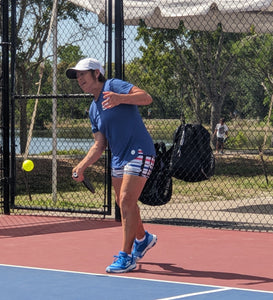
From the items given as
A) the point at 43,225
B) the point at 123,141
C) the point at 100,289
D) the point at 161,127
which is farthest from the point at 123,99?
the point at 161,127

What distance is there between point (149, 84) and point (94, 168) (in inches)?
488

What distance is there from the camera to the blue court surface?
586 centimetres

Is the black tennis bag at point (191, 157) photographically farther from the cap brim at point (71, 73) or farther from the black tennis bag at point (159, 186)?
the cap brim at point (71, 73)

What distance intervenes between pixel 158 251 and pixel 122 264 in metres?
1.36

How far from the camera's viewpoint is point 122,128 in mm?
6656

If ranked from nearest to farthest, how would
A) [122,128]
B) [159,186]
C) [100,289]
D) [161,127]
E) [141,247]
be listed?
[100,289] < [122,128] < [141,247] < [159,186] < [161,127]

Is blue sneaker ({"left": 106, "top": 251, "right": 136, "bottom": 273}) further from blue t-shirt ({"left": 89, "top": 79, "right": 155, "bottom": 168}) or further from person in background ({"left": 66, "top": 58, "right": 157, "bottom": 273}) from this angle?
blue t-shirt ({"left": 89, "top": 79, "right": 155, "bottom": 168})

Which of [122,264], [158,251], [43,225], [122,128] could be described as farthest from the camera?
[43,225]

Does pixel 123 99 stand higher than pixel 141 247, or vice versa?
pixel 123 99

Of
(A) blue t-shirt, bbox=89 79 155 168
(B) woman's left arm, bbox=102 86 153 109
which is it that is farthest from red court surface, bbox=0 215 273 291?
(B) woman's left arm, bbox=102 86 153 109

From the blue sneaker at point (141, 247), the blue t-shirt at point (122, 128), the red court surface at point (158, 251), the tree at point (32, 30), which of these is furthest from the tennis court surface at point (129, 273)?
the tree at point (32, 30)

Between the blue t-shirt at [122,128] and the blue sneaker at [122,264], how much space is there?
0.81 metres

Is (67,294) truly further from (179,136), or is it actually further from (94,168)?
(94,168)

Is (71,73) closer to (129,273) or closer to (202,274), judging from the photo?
(129,273)
